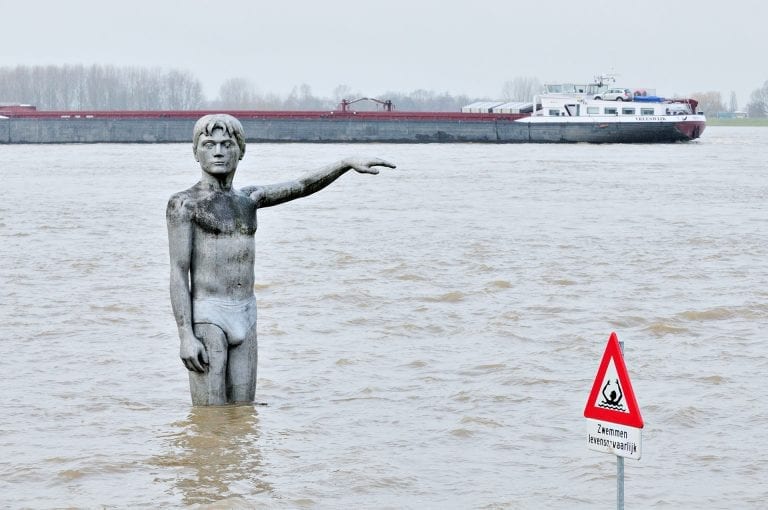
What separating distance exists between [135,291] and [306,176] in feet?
29.0

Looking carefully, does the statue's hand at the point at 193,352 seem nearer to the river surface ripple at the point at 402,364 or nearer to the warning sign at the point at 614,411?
the river surface ripple at the point at 402,364

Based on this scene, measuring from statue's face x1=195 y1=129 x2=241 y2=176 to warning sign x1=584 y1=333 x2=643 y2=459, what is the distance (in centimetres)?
279

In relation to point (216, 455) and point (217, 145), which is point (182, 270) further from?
point (216, 455)

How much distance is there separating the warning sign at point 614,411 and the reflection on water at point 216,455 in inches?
90.1

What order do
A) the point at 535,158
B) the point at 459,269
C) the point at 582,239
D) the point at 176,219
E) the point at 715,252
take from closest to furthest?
the point at 176,219, the point at 459,269, the point at 715,252, the point at 582,239, the point at 535,158

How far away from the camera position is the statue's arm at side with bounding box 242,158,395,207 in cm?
784

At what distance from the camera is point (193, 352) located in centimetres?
768

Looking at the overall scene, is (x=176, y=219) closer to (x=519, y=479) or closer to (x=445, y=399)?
(x=519, y=479)

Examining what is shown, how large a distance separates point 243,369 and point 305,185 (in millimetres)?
1178

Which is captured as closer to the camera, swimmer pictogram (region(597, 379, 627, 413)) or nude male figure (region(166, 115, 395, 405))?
swimmer pictogram (region(597, 379, 627, 413))

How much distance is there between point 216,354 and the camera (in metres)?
7.81

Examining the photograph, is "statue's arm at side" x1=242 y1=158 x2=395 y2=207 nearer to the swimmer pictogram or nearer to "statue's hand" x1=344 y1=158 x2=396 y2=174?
"statue's hand" x1=344 y1=158 x2=396 y2=174

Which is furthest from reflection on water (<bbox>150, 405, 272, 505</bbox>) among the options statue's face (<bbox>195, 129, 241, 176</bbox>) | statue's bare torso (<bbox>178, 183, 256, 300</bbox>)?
statue's face (<bbox>195, 129, 241, 176</bbox>)

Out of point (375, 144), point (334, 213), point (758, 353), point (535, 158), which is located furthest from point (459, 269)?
point (375, 144)
